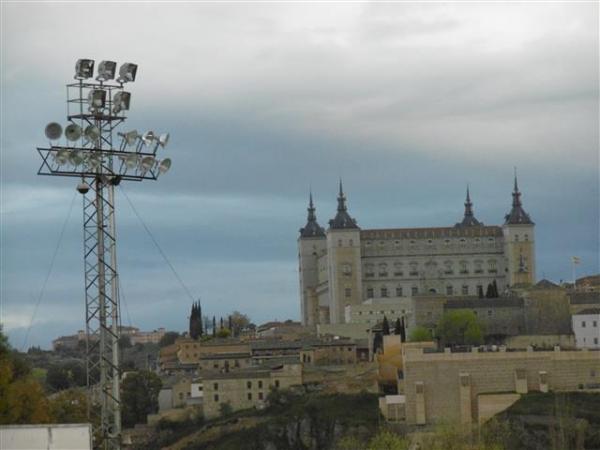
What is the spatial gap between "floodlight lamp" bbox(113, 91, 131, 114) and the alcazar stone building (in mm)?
102556

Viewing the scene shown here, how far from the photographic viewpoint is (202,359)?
116562mm

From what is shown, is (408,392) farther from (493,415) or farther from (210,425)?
(210,425)

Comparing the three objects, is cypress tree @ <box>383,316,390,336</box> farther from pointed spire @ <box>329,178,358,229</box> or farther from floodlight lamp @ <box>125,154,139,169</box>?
floodlight lamp @ <box>125,154,139,169</box>

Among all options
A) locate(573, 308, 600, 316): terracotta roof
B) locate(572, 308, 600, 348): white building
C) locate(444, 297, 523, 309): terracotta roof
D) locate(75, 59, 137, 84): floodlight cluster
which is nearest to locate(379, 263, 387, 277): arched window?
locate(444, 297, 523, 309): terracotta roof

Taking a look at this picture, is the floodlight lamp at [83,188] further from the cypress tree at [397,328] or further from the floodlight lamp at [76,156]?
the cypress tree at [397,328]

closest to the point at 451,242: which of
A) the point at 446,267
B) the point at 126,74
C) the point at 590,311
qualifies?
the point at 446,267

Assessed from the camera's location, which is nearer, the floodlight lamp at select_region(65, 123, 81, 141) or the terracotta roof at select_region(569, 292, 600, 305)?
the floodlight lamp at select_region(65, 123, 81, 141)

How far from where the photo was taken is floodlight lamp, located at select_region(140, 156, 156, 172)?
37688 millimetres

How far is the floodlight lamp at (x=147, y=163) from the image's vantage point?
37688 mm

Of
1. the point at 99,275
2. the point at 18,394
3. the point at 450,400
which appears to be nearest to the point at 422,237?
the point at 450,400

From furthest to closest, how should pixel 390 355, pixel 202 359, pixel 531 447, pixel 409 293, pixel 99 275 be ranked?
1. pixel 409 293
2. pixel 202 359
3. pixel 390 355
4. pixel 531 447
5. pixel 99 275

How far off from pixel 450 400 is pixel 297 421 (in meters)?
10.9

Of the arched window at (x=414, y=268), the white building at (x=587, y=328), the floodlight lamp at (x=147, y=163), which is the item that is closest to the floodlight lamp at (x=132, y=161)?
the floodlight lamp at (x=147, y=163)

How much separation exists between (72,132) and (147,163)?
6.05ft
